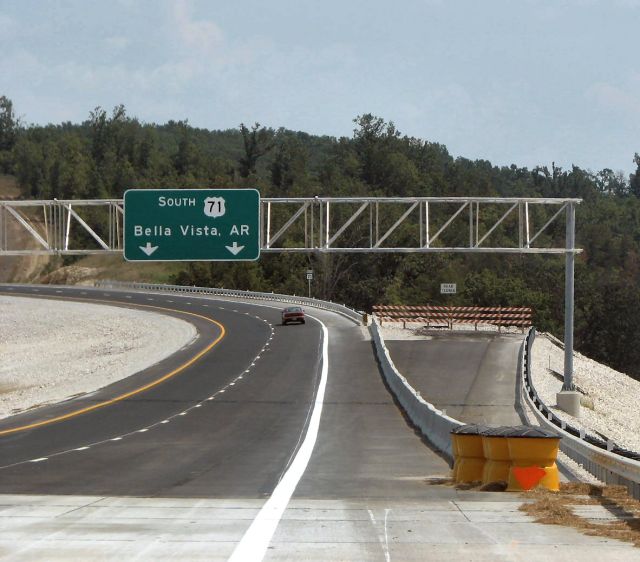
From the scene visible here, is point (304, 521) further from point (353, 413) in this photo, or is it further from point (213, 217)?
point (213, 217)

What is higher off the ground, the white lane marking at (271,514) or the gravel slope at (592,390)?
the white lane marking at (271,514)

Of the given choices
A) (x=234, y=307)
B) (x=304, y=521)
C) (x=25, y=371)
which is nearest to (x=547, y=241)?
(x=234, y=307)

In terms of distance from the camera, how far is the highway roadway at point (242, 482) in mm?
11508

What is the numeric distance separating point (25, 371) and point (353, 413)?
109 ft

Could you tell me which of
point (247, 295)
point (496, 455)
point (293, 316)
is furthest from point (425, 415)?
point (247, 295)

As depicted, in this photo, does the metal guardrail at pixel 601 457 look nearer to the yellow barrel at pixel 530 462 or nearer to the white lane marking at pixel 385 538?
the yellow barrel at pixel 530 462

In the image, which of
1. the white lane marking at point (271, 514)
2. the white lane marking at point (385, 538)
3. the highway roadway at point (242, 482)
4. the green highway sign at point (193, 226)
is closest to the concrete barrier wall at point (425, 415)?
the highway roadway at point (242, 482)

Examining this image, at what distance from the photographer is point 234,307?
318ft

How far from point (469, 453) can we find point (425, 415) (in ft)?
46.2

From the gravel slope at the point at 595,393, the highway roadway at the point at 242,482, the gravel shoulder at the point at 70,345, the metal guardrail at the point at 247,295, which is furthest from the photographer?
the metal guardrail at the point at 247,295

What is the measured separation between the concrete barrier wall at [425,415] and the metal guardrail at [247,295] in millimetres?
32221

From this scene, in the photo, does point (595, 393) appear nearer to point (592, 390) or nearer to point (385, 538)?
point (592, 390)

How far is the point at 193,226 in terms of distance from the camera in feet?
138

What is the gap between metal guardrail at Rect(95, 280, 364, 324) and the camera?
8756 cm
